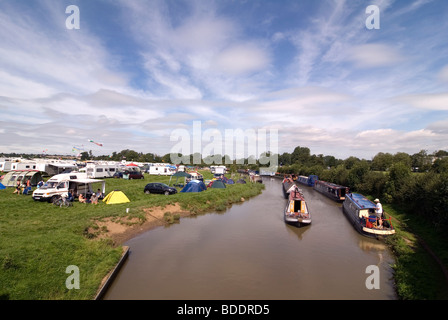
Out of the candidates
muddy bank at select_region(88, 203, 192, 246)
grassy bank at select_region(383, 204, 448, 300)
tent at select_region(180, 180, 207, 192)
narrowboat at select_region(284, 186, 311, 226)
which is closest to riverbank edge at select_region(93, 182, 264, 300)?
muddy bank at select_region(88, 203, 192, 246)

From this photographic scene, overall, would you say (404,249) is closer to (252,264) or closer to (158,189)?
(252,264)

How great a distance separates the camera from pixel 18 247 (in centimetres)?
983

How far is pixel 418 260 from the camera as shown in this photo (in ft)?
41.7

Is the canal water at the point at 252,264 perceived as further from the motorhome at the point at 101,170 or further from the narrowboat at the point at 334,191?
the motorhome at the point at 101,170

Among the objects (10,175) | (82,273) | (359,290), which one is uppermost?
(10,175)

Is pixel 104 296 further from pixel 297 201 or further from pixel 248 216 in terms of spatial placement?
pixel 297 201

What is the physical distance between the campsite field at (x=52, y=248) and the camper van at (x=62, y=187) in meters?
0.72

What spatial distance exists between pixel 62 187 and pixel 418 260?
2661 centimetres

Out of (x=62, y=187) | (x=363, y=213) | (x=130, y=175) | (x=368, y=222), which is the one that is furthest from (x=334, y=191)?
(x=62, y=187)

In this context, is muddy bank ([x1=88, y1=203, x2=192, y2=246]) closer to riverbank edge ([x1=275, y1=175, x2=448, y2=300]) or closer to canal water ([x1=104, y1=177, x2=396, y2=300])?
canal water ([x1=104, y1=177, x2=396, y2=300])

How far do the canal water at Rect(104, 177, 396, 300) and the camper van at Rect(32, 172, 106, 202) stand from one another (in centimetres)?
931
